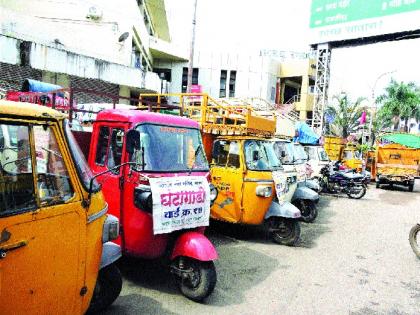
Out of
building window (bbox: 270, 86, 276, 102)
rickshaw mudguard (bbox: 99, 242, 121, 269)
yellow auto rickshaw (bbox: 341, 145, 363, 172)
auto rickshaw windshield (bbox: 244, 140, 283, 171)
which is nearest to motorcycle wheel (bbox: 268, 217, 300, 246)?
auto rickshaw windshield (bbox: 244, 140, 283, 171)

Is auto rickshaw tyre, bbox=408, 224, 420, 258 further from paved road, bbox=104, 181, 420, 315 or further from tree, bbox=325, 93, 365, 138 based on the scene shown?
tree, bbox=325, 93, 365, 138

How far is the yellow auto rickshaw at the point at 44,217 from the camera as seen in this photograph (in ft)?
7.82

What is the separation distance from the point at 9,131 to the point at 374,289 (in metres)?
4.85

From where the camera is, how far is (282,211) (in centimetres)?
666

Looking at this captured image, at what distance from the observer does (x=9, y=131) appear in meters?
2.50

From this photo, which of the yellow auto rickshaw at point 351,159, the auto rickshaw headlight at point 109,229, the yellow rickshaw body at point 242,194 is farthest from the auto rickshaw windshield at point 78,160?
the yellow auto rickshaw at point 351,159

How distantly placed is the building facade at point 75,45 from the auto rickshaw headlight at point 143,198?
11.9 meters

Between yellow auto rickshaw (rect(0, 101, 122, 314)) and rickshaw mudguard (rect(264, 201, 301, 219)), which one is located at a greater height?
yellow auto rickshaw (rect(0, 101, 122, 314))

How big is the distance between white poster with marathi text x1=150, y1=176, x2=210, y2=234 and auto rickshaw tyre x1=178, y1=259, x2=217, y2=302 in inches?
18.6

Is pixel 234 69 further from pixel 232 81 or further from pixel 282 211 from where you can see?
pixel 282 211

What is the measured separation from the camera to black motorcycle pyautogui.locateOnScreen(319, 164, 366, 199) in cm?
1350

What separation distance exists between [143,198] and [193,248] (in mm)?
811

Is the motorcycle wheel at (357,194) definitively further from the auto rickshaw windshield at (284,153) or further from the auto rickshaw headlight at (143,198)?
the auto rickshaw headlight at (143,198)

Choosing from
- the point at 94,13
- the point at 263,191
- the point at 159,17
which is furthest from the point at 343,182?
the point at 159,17
